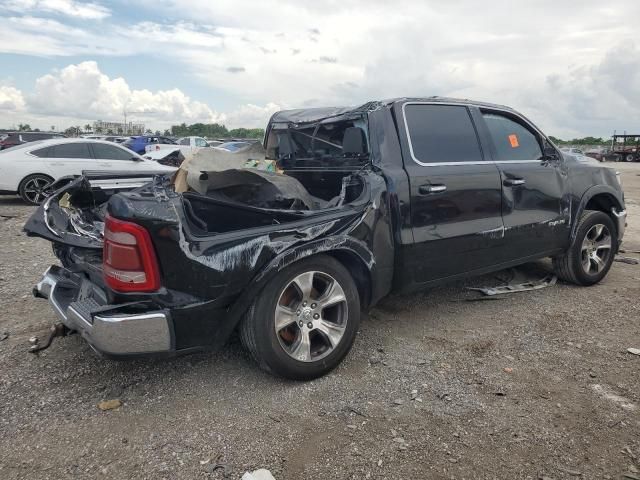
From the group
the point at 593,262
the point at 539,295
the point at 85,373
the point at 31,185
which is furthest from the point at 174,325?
the point at 31,185

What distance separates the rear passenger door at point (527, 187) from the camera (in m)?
4.19

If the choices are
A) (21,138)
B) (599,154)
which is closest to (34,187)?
(21,138)

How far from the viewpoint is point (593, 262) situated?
16.8ft

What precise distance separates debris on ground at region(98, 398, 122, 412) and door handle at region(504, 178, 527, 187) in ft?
10.6

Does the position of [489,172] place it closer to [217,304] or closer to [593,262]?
[593,262]

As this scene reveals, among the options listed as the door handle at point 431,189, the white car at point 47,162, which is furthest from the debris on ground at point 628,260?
the white car at point 47,162

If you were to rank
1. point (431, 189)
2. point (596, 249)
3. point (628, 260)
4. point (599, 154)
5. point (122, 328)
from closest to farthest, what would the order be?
1. point (122, 328)
2. point (431, 189)
3. point (596, 249)
4. point (628, 260)
5. point (599, 154)

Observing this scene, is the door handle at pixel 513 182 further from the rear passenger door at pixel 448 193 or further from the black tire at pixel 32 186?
the black tire at pixel 32 186

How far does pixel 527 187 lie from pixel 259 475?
10.5ft

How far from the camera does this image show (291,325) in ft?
10.1

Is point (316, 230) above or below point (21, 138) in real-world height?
below

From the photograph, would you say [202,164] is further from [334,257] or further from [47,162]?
[47,162]

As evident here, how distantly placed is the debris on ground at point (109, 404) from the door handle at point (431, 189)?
7.70 ft

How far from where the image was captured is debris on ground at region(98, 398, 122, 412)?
291 cm
